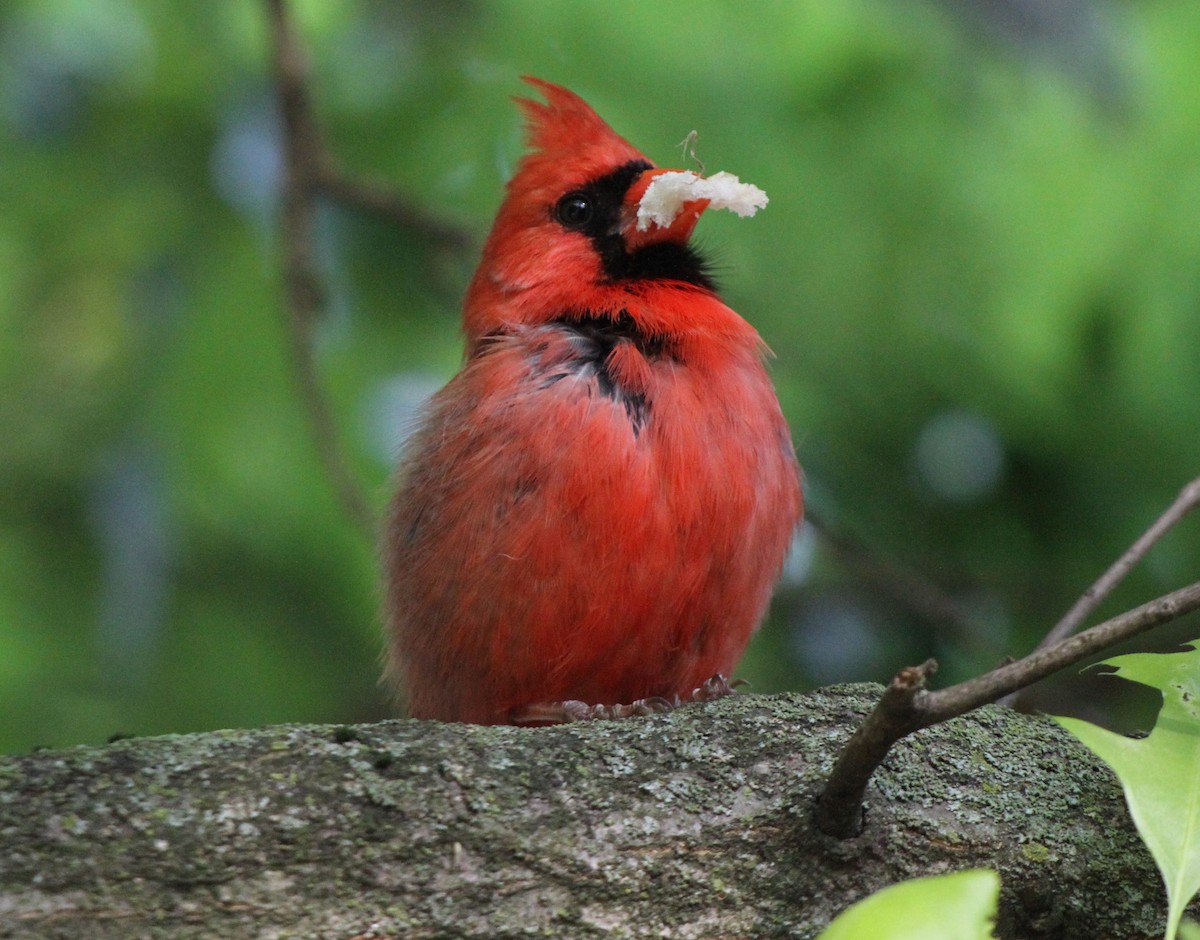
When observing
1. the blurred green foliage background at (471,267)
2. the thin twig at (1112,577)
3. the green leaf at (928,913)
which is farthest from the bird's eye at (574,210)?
the green leaf at (928,913)

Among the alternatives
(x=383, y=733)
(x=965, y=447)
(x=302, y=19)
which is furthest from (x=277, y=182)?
(x=383, y=733)

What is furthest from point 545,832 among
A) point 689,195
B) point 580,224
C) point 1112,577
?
point 580,224

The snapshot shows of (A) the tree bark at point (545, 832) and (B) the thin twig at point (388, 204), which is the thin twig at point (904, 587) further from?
(A) the tree bark at point (545, 832)

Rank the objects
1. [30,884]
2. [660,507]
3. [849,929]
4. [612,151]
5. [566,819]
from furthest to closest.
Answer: [612,151] < [660,507] < [566,819] < [30,884] < [849,929]

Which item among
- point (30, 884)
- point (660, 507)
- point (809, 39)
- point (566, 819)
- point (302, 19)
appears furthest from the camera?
point (302, 19)

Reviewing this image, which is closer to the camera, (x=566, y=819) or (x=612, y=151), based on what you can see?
(x=566, y=819)

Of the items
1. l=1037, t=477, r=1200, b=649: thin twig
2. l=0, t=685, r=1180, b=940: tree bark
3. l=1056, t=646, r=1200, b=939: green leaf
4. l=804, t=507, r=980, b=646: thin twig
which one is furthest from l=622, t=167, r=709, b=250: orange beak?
l=1056, t=646, r=1200, b=939: green leaf

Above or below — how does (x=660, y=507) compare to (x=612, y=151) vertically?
below

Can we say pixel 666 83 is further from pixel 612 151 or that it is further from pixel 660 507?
pixel 660 507

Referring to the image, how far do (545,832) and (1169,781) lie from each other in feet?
2.62

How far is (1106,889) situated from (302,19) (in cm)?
352

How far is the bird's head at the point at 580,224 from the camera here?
342cm

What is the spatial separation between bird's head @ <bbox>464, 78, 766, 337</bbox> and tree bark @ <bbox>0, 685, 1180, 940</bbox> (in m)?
1.51

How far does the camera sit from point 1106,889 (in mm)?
1997
